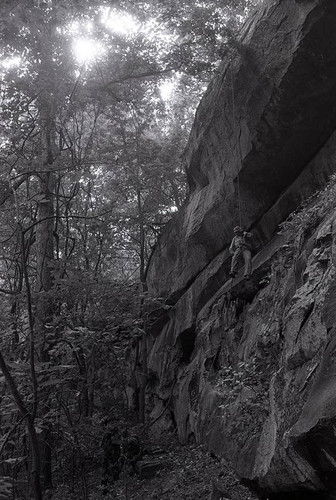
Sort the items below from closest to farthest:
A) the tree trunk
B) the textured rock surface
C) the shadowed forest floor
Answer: the shadowed forest floor
the textured rock surface
the tree trunk

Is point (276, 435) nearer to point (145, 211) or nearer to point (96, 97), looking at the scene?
point (96, 97)

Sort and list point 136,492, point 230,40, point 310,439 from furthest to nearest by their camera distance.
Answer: point 230,40 < point 136,492 < point 310,439

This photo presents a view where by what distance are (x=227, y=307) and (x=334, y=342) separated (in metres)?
6.62

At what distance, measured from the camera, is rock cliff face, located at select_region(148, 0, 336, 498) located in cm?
487

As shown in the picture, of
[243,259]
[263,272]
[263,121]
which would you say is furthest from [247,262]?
[263,121]

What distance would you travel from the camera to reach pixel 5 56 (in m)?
10.6

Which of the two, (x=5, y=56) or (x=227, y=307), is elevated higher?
(x=5, y=56)

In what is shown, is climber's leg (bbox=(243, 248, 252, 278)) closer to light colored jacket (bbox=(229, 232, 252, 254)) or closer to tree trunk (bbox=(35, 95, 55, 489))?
light colored jacket (bbox=(229, 232, 252, 254))

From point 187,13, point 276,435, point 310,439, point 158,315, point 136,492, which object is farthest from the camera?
point 158,315

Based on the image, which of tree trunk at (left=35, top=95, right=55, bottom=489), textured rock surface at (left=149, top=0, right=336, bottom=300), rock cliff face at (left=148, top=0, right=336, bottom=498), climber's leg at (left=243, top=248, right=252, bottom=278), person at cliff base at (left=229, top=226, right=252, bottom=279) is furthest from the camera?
person at cliff base at (left=229, top=226, right=252, bottom=279)

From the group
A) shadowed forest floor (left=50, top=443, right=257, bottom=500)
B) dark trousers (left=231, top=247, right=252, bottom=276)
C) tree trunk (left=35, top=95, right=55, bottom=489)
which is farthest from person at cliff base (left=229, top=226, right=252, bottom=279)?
tree trunk (left=35, top=95, right=55, bottom=489)

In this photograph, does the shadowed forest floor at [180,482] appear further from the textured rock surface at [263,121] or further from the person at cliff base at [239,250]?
the textured rock surface at [263,121]

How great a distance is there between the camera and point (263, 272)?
997 centimetres

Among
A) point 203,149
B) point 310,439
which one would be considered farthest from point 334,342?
point 203,149
